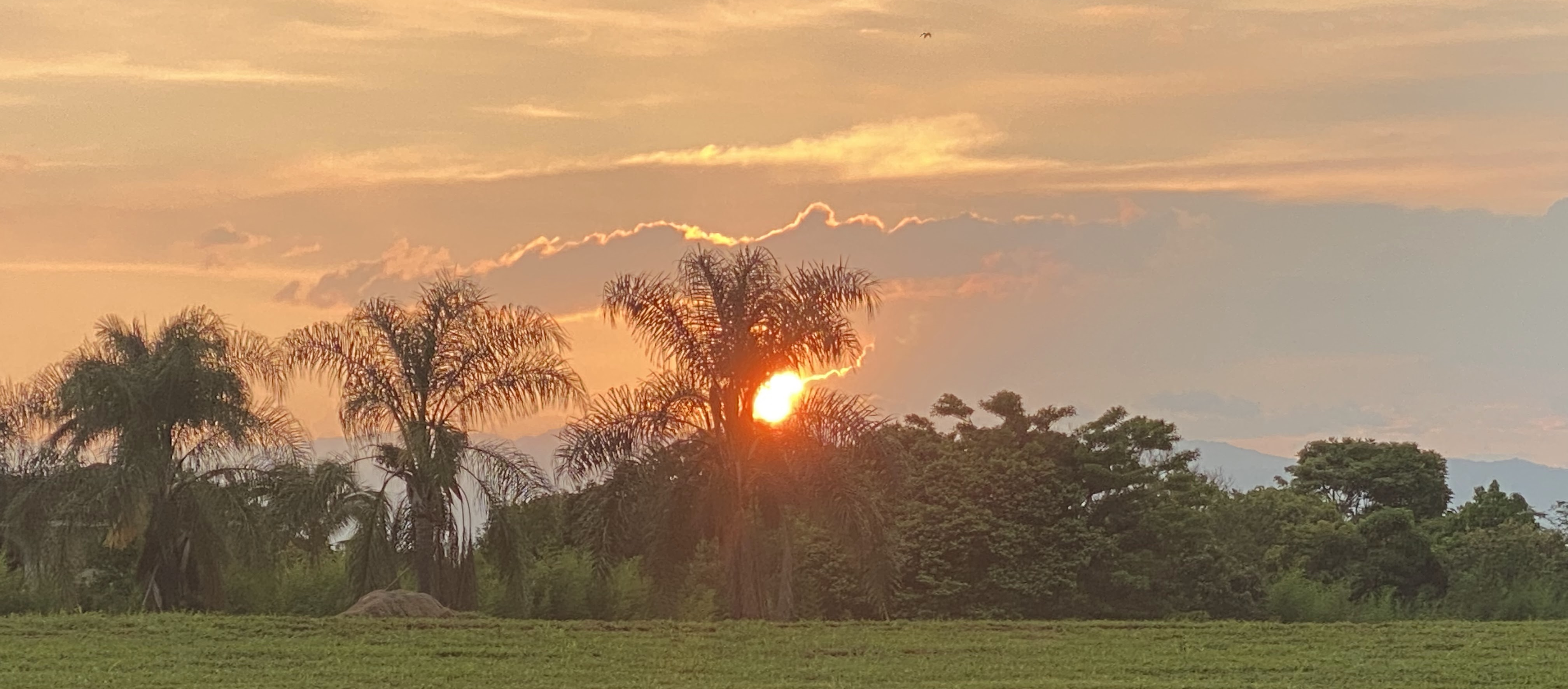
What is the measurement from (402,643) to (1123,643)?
7.87 meters

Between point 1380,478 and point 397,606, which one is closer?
point 397,606

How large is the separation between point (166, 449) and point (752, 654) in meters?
10.1

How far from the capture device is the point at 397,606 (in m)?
21.3

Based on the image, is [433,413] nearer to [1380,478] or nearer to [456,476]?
[456,476]

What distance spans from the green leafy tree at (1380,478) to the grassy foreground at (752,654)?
3281 cm

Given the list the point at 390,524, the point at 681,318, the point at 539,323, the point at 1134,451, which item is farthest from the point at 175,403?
the point at 1134,451

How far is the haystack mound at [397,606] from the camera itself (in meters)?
21.1

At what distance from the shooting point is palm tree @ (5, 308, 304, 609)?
24.0 m

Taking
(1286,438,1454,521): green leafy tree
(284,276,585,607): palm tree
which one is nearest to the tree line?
(284,276,585,607): palm tree

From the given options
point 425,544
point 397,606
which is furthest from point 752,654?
point 425,544

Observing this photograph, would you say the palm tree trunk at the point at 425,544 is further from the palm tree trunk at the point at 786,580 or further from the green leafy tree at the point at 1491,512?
the green leafy tree at the point at 1491,512

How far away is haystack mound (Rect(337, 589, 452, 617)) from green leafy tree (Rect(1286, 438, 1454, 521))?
36.2 meters

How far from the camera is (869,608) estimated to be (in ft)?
112

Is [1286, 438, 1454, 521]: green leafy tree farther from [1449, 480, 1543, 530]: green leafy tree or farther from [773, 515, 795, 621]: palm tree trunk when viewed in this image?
[773, 515, 795, 621]: palm tree trunk
